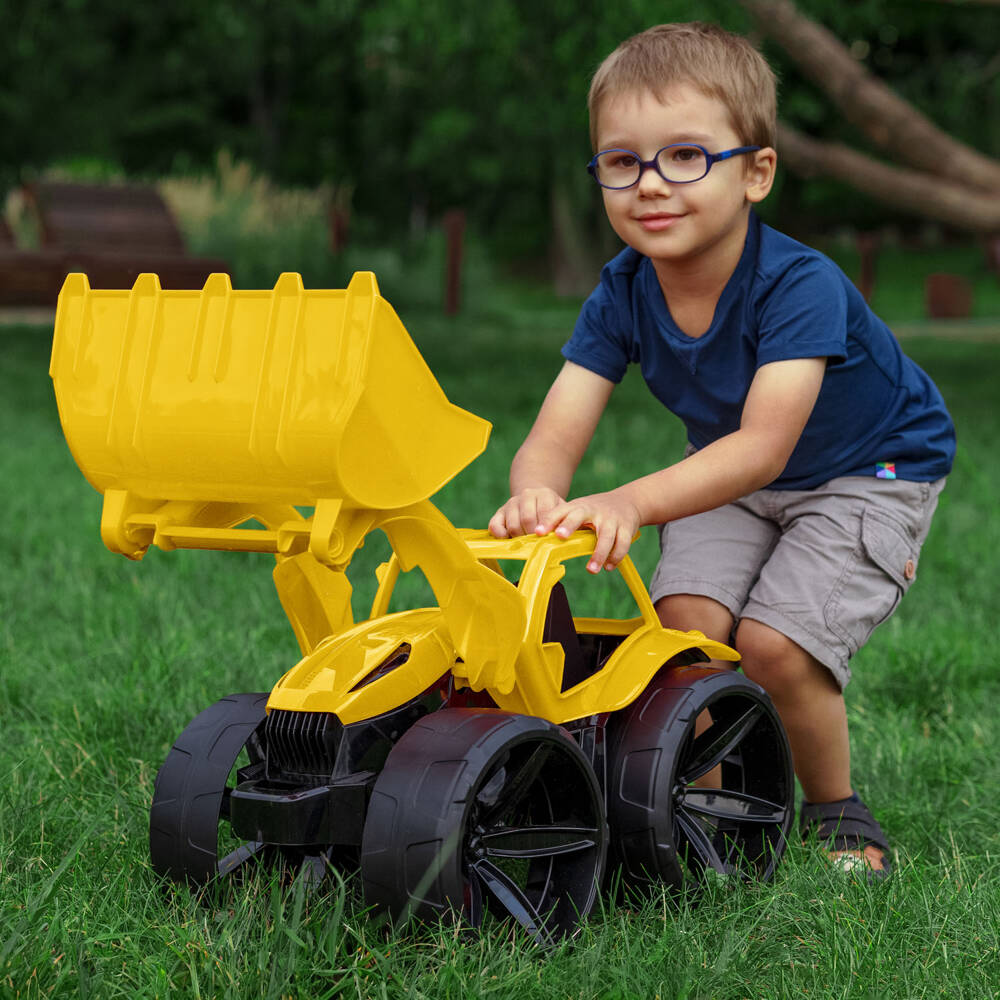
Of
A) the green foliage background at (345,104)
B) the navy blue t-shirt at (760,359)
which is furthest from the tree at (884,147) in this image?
the navy blue t-shirt at (760,359)

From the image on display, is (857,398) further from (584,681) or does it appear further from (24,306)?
(24,306)

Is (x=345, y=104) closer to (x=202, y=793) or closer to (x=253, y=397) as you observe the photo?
(x=202, y=793)

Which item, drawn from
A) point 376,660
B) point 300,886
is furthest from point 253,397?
point 300,886

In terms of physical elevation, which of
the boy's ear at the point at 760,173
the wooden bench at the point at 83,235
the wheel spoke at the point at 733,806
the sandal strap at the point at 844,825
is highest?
the boy's ear at the point at 760,173

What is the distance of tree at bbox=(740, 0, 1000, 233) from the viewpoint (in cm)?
937

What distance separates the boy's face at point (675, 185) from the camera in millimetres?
2309

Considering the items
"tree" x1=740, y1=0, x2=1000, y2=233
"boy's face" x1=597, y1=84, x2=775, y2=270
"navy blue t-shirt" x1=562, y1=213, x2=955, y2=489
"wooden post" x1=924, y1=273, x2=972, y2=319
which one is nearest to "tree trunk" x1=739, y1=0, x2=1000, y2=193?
"tree" x1=740, y1=0, x2=1000, y2=233

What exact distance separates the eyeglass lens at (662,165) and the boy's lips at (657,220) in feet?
0.20

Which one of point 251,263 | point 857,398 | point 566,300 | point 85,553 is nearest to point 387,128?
point 566,300

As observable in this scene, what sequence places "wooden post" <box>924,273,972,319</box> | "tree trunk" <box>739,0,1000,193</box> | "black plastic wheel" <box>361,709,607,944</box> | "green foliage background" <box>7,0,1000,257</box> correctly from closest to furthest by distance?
"black plastic wheel" <box>361,709,607,944</box> → "tree trunk" <box>739,0,1000,193</box> → "green foliage background" <box>7,0,1000,257</box> → "wooden post" <box>924,273,972,319</box>

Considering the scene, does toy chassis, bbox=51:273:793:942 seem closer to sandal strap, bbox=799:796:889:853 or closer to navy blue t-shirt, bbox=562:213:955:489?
sandal strap, bbox=799:796:889:853

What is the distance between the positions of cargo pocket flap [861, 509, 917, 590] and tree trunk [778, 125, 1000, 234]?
7.72 meters

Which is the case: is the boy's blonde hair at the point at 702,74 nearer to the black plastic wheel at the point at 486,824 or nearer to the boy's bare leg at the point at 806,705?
the boy's bare leg at the point at 806,705

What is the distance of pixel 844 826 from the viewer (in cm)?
260
